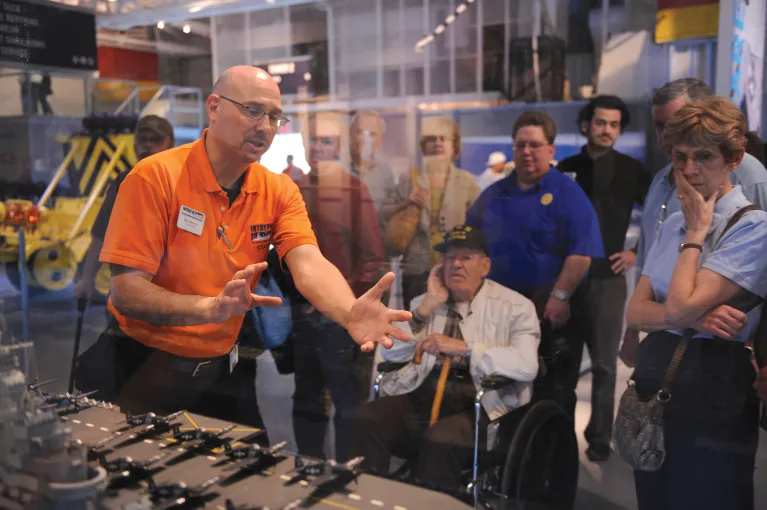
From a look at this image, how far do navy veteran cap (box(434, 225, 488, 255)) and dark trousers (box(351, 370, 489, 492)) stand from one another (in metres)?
0.48

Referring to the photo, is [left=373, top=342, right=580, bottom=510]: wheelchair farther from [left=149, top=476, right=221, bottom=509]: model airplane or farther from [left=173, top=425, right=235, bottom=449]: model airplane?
[left=149, top=476, right=221, bottom=509]: model airplane

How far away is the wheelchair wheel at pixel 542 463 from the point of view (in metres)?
Result: 2.04

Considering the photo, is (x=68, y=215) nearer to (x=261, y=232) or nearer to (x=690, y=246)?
Answer: (x=261, y=232)

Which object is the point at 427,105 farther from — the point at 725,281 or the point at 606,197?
the point at 725,281

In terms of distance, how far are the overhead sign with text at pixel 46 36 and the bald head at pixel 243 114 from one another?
876mm

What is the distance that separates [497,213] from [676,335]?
1.05 metres

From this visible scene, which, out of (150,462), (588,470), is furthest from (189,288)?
(588,470)

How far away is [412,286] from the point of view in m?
2.56

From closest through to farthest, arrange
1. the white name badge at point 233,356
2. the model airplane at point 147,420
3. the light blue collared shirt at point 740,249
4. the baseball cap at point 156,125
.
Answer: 1. the model airplane at point 147,420
2. the light blue collared shirt at point 740,249
3. the white name badge at point 233,356
4. the baseball cap at point 156,125

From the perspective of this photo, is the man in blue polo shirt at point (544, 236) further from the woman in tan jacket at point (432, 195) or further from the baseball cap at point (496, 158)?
the woman in tan jacket at point (432, 195)

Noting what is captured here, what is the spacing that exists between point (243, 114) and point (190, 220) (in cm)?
27

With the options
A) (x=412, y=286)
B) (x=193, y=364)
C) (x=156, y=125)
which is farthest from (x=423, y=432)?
(x=156, y=125)

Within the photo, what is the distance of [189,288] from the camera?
159 centimetres

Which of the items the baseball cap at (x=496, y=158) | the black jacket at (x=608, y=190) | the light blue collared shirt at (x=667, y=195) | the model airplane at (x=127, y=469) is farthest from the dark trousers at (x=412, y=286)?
the model airplane at (x=127, y=469)
